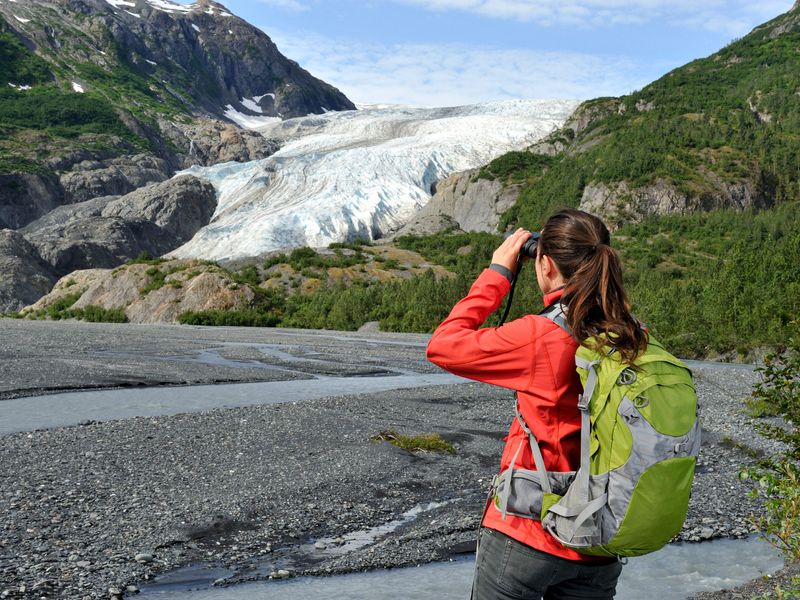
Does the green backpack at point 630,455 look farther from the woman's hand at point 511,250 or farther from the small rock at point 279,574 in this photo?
the small rock at point 279,574

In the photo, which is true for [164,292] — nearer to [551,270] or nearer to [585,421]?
[551,270]

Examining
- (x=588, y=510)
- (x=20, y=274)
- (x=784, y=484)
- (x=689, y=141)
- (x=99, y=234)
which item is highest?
(x=689, y=141)

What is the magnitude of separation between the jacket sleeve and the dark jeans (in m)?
0.59

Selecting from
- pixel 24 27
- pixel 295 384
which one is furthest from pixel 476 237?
pixel 24 27

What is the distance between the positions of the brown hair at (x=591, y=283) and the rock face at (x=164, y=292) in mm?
49606

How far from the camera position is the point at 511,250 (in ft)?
10.5

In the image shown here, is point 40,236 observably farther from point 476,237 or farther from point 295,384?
point 295,384

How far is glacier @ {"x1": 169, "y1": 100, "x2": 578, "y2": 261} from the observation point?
85.8 metres

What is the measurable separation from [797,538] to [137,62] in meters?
210

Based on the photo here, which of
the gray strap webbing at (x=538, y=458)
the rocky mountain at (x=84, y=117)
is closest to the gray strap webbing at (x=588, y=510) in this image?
the gray strap webbing at (x=538, y=458)

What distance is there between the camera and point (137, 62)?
195m

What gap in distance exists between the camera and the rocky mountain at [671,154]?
246ft

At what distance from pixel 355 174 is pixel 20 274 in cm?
4029

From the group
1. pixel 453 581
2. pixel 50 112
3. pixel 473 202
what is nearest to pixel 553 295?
pixel 453 581
